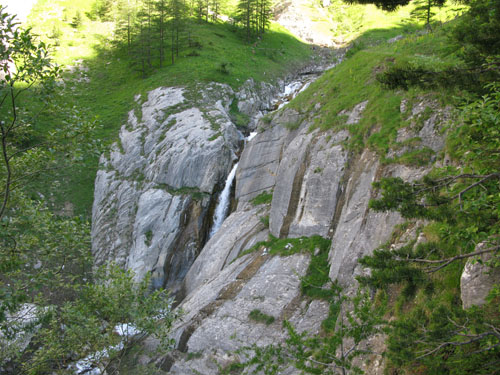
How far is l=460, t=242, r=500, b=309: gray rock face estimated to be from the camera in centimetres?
609

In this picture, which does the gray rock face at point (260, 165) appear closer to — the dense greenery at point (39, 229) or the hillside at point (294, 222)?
the hillside at point (294, 222)

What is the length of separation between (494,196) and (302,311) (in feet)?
32.9

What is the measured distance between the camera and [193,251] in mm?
26750

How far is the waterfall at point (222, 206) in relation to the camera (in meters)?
27.8

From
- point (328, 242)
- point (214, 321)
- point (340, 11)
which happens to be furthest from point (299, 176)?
point (340, 11)

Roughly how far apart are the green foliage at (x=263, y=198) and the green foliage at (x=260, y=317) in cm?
939

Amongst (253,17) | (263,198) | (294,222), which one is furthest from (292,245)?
(253,17)

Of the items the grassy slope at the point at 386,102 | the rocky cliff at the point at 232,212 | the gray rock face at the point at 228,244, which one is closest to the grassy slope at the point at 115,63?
the rocky cliff at the point at 232,212

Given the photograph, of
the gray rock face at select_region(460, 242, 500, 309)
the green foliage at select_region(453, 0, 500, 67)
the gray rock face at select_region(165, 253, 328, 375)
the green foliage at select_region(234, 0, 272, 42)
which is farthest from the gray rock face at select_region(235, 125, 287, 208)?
the green foliage at select_region(234, 0, 272, 42)

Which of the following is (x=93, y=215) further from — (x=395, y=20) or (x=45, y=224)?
(x=395, y=20)

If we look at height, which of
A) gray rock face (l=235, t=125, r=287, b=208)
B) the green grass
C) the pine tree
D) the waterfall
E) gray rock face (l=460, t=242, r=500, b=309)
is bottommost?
the waterfall

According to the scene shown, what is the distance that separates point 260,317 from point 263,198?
405 inches

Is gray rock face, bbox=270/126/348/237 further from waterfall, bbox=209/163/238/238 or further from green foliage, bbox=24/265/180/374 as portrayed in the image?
green foliage, bbox=24/265/180/374

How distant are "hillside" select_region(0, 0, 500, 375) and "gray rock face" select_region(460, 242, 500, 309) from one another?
3 cm
